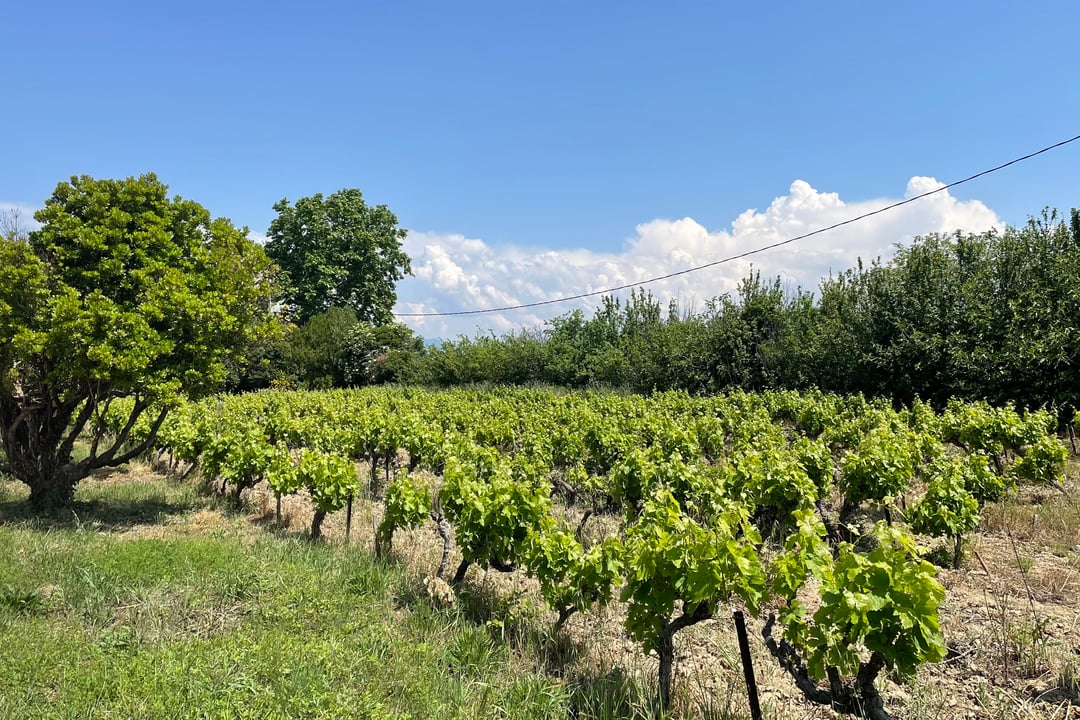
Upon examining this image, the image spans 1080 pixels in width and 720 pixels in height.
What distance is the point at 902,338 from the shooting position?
52.6 ft

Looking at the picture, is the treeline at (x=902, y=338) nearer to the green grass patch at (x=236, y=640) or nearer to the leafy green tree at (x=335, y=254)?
the green grass patch at (x=236, y=640)

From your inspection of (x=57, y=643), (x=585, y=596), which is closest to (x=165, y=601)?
(x=57, y=643)

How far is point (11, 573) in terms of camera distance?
18.6 feet

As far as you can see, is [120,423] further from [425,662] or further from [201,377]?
[425,662]

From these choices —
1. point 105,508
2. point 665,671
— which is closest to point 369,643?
point 665,671

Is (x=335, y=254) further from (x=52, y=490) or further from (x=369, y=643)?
(x=369, y=643)

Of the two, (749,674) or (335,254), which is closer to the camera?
(749,674)

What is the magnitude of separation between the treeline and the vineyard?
329cm

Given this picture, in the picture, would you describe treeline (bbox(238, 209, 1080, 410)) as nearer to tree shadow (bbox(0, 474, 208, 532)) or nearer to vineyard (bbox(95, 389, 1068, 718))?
vineyard (bbox(95, 389, 1068, 718))

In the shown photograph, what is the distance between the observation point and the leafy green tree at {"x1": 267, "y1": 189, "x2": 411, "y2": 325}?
Result: 131ft

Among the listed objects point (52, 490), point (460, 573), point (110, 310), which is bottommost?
point (460, 573)

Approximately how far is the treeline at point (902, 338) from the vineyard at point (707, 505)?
3287 mm

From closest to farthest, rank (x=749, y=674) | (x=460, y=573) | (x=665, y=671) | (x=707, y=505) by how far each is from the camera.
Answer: (x=749, y=674) → (x=665, y=671) → (x=460, y=573) → (x=707, y=505)

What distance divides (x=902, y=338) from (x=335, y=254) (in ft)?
112
